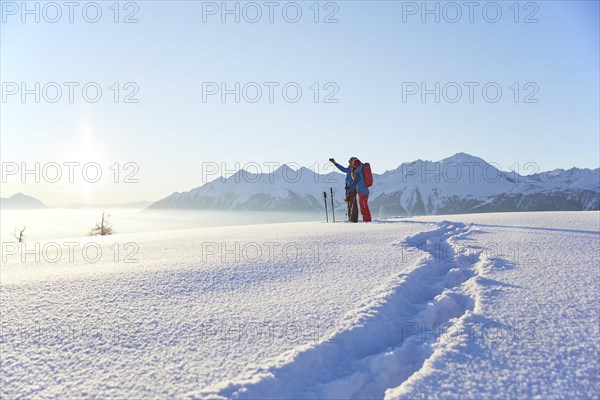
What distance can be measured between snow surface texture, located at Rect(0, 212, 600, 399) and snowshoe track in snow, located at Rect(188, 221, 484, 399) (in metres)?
0.01

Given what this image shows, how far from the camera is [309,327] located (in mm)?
3695

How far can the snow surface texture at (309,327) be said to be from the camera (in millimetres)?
2854

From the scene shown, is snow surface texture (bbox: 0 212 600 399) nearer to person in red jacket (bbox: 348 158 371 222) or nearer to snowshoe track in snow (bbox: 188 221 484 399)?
snowshoe track in snow (bbox: 188 221 484 399)

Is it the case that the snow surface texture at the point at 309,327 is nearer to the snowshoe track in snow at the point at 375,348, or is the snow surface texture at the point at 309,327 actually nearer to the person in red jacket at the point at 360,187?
the snowshoe track in snow at the point at 375,348

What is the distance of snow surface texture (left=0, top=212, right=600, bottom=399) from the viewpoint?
285cm

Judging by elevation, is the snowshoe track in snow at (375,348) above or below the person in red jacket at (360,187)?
below

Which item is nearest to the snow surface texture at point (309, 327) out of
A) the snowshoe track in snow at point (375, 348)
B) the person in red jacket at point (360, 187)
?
the snowshoe track in snow at point (375, 348)

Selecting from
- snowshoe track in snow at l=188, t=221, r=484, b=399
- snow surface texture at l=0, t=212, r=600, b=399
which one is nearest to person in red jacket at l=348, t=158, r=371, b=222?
snow surface texture at l=0, t=212, r=600, b=399

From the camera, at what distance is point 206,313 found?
4062 millimetres

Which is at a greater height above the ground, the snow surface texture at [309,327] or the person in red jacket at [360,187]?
the person in red jacket at [360,187]

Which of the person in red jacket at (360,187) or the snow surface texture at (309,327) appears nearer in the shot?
the snow surface texture at (309,327)

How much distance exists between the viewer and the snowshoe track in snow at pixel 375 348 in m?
2.87

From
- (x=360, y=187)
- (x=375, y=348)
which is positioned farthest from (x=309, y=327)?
(x=360, y=187)

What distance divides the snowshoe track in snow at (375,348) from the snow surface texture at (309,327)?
0.01m
